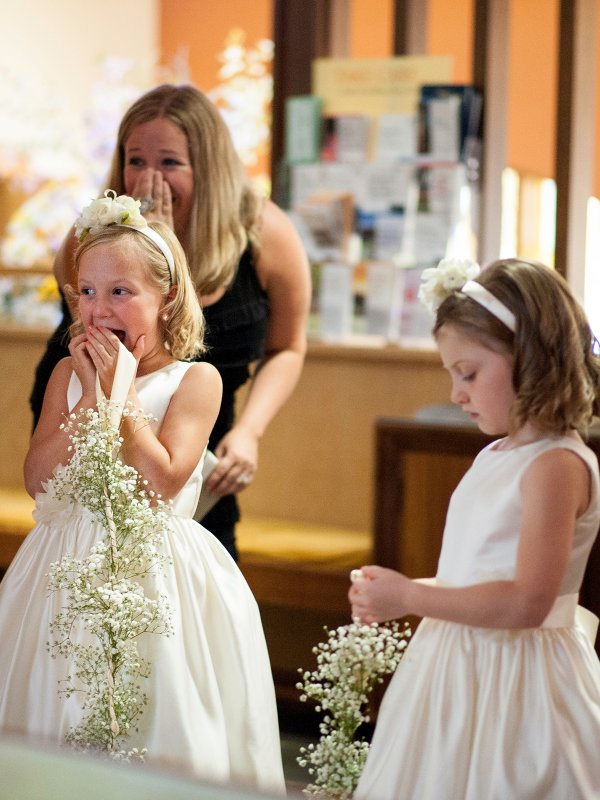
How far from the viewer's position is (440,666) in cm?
105

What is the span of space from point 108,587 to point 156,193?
1.40 feet

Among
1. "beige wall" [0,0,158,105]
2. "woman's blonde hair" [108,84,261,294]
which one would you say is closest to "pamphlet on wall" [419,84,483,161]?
"woman's blonde hair" [108,84,261,294]

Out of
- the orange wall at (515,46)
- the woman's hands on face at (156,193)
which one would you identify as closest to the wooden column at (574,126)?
the woman's hands on face at (156,193)

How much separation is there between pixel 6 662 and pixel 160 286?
1.30ft

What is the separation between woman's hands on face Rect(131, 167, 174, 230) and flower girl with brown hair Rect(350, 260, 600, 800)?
355 millimetres

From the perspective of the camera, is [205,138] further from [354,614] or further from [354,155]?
[354,155]

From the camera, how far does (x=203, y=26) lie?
6.41m

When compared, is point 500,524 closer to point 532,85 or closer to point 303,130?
point 303,130

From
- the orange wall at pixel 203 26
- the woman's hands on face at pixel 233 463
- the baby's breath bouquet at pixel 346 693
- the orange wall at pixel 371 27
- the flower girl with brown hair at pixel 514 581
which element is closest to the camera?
the flower girl with brown hair at pixel 514 581

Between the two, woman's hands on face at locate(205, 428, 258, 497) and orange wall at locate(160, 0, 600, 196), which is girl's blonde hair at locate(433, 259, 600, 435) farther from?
orange wall at locate(160, 0, 600, 196)

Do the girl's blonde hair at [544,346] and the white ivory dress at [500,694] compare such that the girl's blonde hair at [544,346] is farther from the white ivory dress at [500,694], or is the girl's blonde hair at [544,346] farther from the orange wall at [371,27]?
the orange wall at [371,27]

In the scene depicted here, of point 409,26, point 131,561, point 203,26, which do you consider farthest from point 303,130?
point 203,26

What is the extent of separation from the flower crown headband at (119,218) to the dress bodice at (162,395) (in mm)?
91

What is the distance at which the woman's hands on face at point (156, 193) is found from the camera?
1.24m
